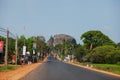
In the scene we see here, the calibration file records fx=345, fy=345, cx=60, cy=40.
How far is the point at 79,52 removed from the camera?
409 feet

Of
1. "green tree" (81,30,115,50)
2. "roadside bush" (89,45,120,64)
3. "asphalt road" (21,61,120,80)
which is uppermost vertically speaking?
"green tree" (81,30,115,50)

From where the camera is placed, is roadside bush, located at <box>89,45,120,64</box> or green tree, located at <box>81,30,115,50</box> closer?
roadside bush, located at <box>89,45,120,64</box>

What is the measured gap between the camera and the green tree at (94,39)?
13462cm

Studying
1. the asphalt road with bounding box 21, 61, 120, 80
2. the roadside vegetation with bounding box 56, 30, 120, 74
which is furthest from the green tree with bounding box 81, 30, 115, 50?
the asphalt road with bounding box 21, 61, 120, 80

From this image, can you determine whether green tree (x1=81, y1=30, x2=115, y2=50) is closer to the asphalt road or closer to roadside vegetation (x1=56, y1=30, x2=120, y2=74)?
roadside vegetation (x1=56, y1=30, x2=120, y2=74)

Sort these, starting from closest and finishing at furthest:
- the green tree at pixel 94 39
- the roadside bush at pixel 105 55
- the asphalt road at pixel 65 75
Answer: the asphalt road at pixel 65 75, the roadside bush at pixel 105 55, the green tree at pixel 94 39

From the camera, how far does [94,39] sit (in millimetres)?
136125

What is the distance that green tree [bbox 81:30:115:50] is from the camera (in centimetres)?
13462

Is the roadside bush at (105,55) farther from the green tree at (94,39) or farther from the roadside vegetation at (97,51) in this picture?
the green tree at (94,39)

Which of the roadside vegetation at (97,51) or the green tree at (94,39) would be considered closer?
the roadside vegetation at (97,51)

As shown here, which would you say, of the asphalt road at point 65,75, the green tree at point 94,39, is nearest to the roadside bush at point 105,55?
the green tree at point 94,39

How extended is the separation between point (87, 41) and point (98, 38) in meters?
5.18

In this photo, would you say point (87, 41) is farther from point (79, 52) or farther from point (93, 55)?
point (93, 55)

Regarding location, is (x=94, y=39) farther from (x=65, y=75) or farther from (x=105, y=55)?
(x=65, y=75)
